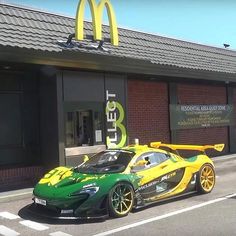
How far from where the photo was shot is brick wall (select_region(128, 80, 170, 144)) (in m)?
16.0

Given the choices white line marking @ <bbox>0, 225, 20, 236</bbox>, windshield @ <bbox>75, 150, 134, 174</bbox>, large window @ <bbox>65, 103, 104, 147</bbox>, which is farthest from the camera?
large window @ <bbox>65, 103, 104, 147</bbox>

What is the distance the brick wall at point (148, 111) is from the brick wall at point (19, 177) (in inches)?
160

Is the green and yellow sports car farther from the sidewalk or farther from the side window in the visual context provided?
the sidewalk

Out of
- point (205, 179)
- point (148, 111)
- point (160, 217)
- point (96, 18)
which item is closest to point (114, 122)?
point (148, 111)

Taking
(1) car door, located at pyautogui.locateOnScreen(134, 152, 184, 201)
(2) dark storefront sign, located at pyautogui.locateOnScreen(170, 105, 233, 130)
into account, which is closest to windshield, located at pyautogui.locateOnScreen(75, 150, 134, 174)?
(1) car door, located at pyautogui.locateOnScreen(134, 152, 184, 201)

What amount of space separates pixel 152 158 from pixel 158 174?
0.41 meters

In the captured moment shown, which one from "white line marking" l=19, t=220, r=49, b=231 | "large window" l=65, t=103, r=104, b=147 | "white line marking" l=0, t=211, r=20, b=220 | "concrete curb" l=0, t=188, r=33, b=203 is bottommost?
"white line marking" l=19, t=220, r=49, b=231

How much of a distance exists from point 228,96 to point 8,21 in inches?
465

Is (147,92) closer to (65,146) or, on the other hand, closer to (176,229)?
(65,146)

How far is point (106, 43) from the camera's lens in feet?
47.7

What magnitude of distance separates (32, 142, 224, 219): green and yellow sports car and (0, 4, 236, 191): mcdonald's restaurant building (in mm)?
3215

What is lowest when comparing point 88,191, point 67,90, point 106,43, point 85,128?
point 88,191

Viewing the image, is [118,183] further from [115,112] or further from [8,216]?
[115,112]

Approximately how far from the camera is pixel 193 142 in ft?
61.3
